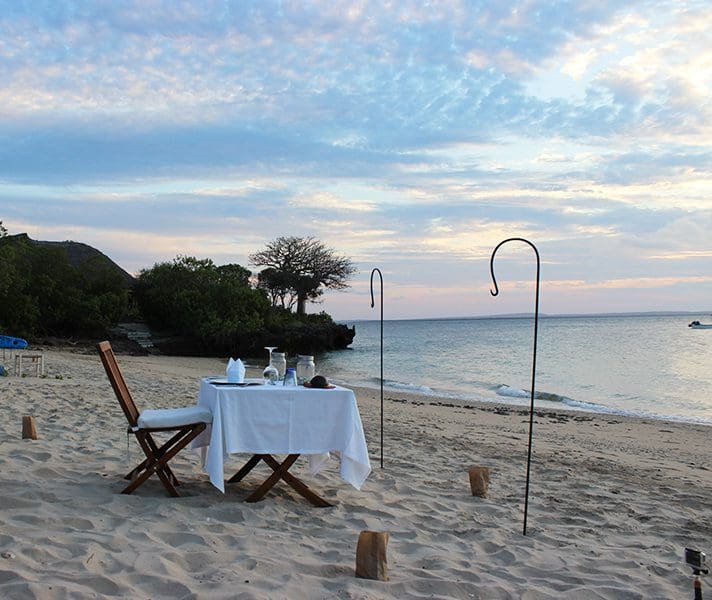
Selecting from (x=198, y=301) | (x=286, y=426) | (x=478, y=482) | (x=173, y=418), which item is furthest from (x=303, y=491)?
(x=198, y=301)

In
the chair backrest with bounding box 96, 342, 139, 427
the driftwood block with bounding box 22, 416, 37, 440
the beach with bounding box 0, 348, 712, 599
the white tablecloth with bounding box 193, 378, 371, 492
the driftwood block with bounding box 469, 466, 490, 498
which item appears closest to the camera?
the beach with bounding box 0, 348, 712, 599

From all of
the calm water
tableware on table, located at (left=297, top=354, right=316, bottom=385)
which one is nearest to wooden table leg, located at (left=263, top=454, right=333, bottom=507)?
tableware on table, located at (left=297, top=354, right=316, bottom=385)

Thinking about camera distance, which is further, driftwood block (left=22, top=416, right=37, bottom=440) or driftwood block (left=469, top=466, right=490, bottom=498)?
driftwood block (left=22, top=416, right=37, bottom=440)

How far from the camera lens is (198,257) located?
40.5 meters

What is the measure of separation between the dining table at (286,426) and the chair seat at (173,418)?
0.27ft

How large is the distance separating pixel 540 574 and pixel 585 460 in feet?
14.7

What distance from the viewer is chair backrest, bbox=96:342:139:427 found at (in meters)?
4.56

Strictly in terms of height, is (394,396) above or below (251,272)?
below

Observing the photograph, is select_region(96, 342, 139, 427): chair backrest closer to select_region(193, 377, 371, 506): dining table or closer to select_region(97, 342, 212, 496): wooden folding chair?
select_region(97, 342, 212, 496): wooden folding chair

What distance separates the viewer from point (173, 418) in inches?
177

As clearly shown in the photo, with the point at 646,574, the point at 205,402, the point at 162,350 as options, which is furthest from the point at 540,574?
the point at 162,350

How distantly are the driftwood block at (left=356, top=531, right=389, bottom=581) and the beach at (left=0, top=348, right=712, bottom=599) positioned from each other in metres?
0.06

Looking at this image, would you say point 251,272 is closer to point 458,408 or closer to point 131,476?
point 458,408

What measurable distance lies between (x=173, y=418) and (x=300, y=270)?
143ft
